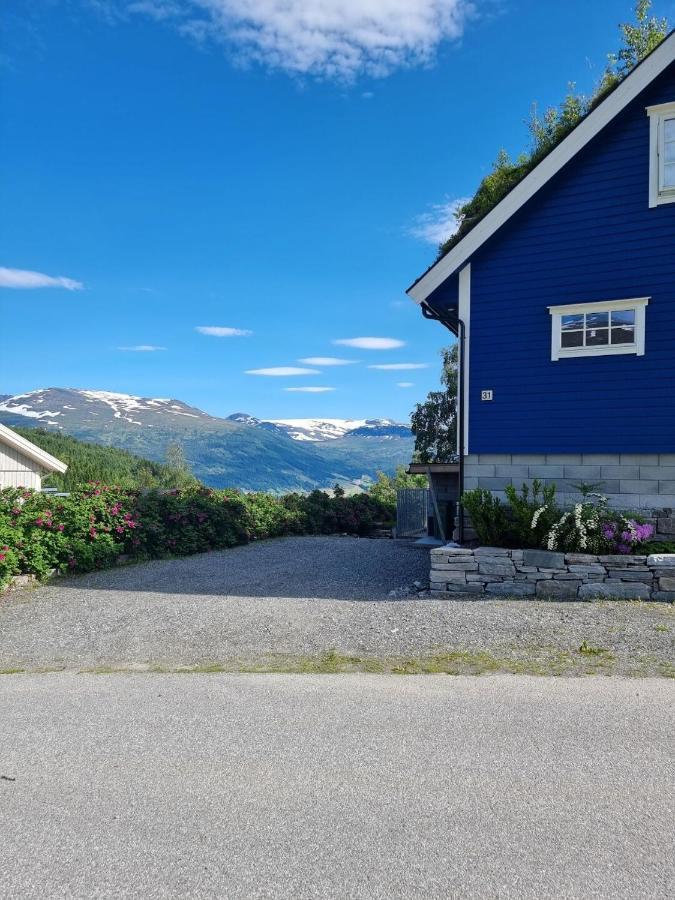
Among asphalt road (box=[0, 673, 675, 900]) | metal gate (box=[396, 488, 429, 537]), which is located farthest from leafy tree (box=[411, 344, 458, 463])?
asphalt road (box=[0, 673, 675, 900])

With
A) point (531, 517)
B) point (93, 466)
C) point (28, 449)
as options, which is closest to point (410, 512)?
point (531, 517)

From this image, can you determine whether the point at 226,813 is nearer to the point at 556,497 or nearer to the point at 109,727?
the point at 109,727

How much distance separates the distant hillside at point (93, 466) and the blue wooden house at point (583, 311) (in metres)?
34.6

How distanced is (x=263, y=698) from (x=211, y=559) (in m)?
9.58

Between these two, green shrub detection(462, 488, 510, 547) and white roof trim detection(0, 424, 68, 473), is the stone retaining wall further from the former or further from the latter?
white roof trim detection(0, 424, 68, 473)

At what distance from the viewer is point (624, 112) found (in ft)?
34.8

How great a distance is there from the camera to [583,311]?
10.9 m

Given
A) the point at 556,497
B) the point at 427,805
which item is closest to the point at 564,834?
the point at 427,805

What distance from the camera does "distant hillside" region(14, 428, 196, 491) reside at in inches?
2164

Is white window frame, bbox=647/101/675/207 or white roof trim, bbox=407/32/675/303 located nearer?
white roof trim, bbox=407/32/675/303

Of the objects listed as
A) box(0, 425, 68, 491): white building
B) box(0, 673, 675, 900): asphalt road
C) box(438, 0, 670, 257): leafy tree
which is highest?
box(438, 0, 670, 257): leafy tree

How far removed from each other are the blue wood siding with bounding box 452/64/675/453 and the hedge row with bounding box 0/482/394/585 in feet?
25.3

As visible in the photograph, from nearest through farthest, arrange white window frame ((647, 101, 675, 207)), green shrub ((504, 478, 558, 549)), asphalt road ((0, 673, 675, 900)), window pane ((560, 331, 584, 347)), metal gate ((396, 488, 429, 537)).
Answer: asphalt road ((0, 673, 675, 900))
green shrub ((504, 478, 558, 549))
white window frame ((647, 101, 675, 207))
window pane ((560, 331, 584, 347))
metal gate ((396, 488, 429, 537))

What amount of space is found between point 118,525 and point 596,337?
10288 millimetres
